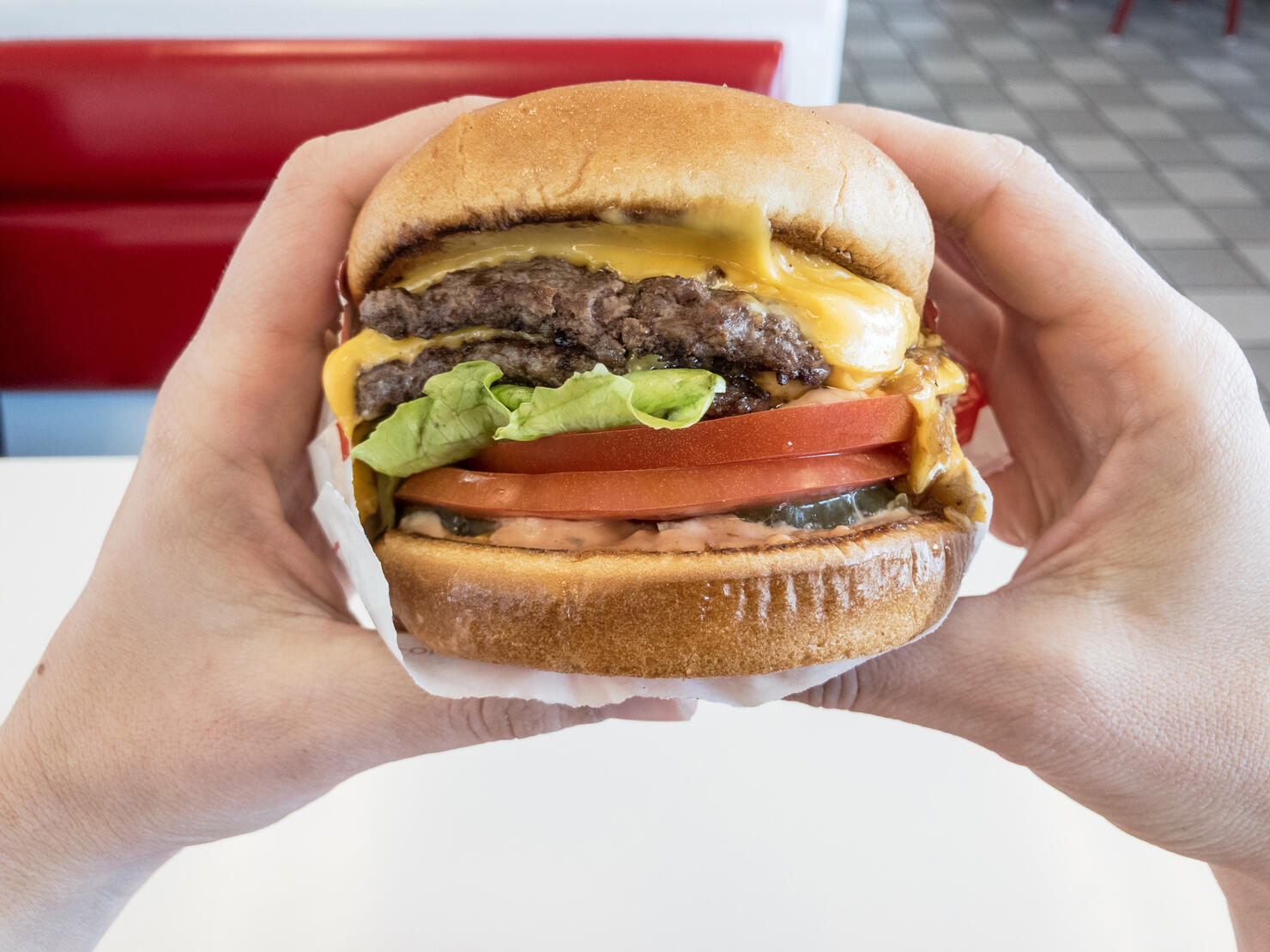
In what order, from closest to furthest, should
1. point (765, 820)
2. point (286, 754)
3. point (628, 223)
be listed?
point (628, 223), point (286, 754), point (765, 820)

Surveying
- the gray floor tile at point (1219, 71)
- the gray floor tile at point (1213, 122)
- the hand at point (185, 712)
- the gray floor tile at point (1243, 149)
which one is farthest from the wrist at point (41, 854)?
the gray floor tile at point (1219, 71)

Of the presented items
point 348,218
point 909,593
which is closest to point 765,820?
point 909,593

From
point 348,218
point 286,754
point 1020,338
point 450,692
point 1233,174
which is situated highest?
point 348,218

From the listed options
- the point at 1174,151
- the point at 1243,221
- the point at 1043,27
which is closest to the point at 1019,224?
the point at 1243,221

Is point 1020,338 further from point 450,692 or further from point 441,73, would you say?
point 441,73

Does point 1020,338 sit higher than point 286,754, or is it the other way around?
point 1020,338

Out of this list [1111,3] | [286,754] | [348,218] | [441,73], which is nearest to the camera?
[286,754]
